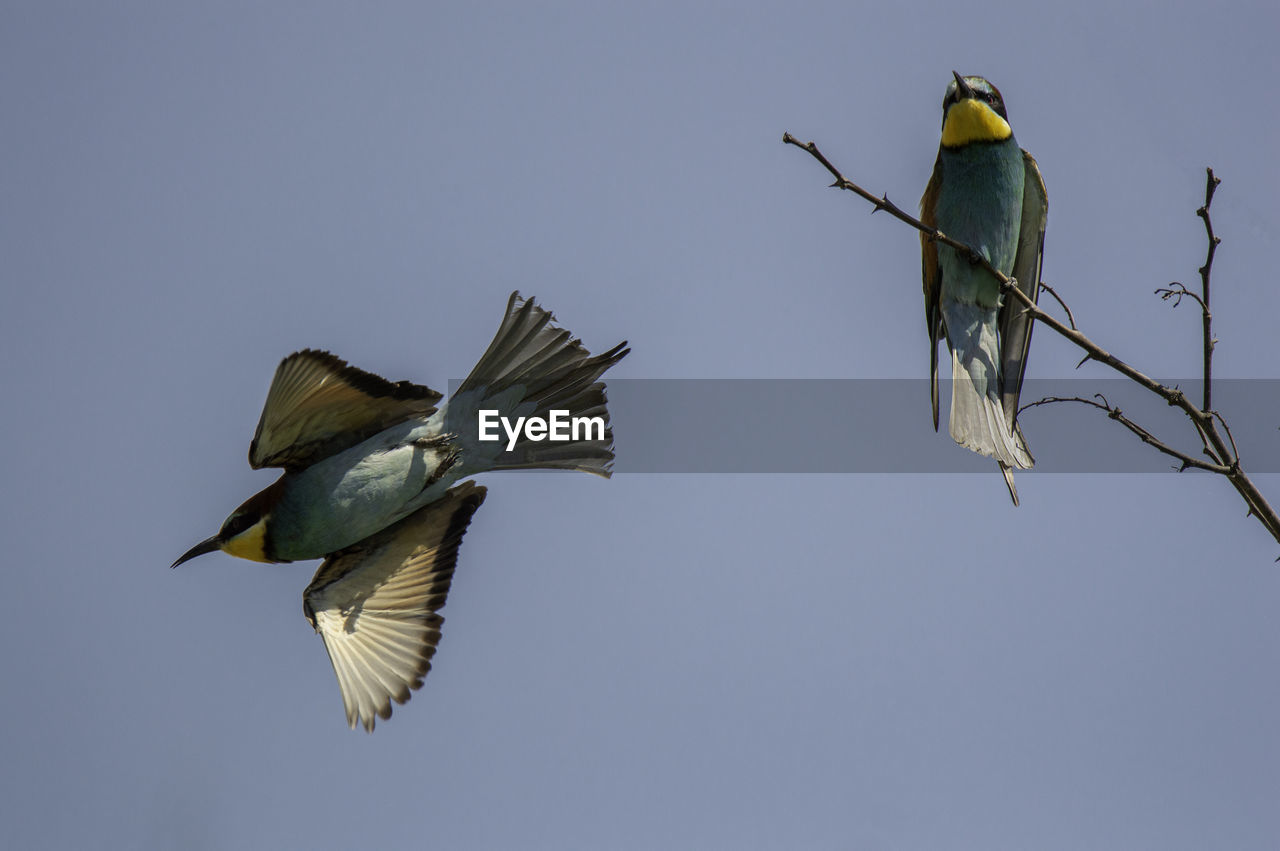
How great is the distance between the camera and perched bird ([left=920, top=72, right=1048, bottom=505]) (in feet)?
14.9

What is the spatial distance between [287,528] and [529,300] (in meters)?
1.23

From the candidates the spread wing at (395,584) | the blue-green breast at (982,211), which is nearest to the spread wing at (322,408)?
the spread wing at (395,584)

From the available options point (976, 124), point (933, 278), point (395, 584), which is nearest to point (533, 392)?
point (395, 584)

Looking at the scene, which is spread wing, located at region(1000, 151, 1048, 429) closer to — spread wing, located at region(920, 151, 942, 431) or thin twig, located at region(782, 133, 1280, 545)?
spread wing, located at region(920, 151, 942, 431)

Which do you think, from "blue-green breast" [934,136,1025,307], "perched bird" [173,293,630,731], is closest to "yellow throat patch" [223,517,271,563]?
"perched bird" [173,293,630,731]

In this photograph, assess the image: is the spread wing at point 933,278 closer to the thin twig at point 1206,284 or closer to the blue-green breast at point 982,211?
the blue-green breast at point 982,211

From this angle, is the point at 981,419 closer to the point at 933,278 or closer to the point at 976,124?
the point at 933,278

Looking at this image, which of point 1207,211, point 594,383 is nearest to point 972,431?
point 594,383

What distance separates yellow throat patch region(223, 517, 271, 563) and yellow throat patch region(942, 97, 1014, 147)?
9.69 ft

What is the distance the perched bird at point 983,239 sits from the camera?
454 cm

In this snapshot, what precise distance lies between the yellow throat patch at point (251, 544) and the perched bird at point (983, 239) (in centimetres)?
254

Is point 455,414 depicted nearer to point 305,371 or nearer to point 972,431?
point 305,371

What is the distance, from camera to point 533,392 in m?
4.49

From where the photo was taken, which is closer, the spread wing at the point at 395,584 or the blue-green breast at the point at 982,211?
the blue-green breast at the point at 982,211
